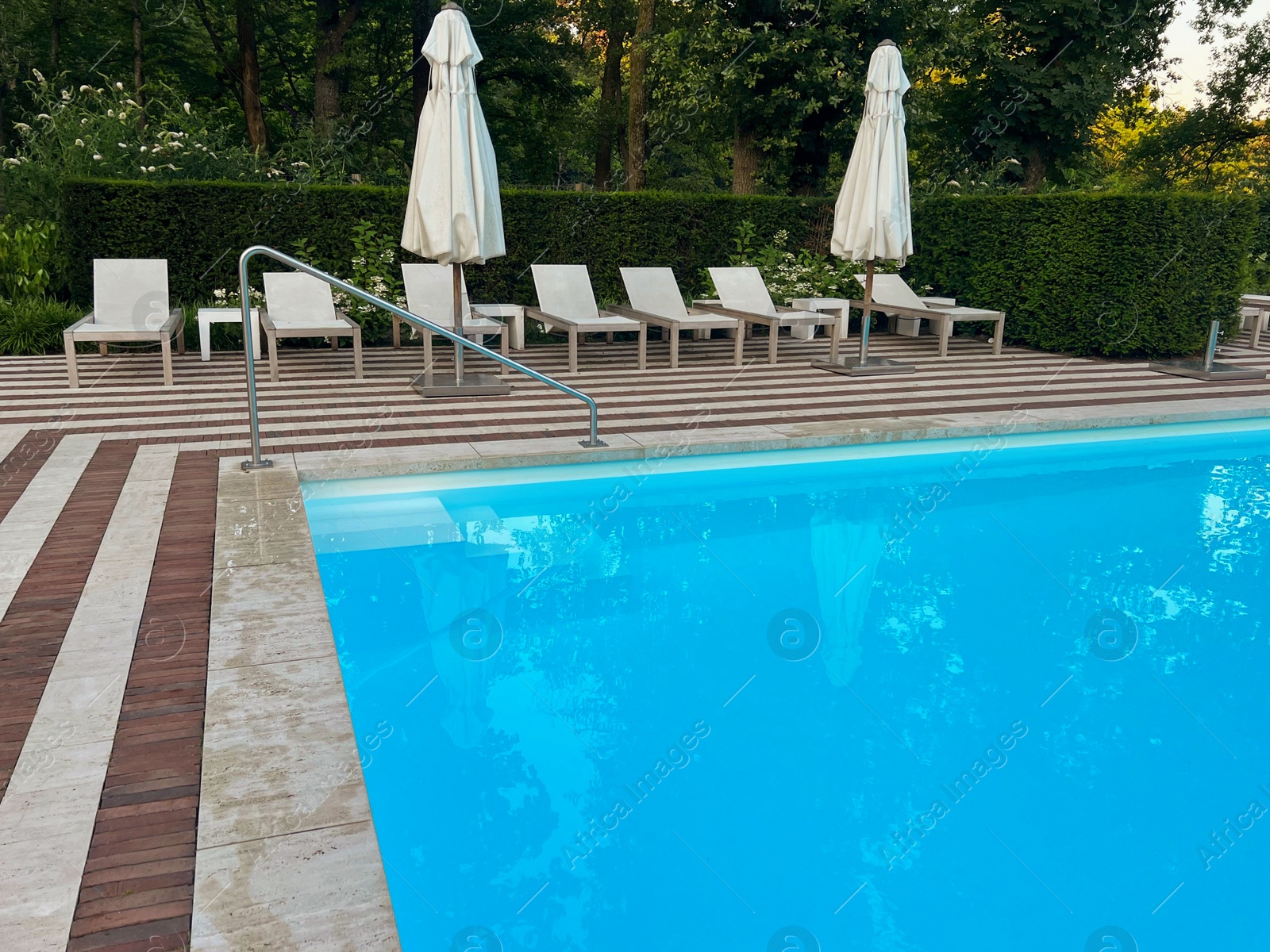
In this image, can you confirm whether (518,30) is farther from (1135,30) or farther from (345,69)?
(1135,30)

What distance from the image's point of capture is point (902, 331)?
1308cm

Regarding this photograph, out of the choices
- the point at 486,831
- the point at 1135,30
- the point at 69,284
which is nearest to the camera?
the point at 486,831

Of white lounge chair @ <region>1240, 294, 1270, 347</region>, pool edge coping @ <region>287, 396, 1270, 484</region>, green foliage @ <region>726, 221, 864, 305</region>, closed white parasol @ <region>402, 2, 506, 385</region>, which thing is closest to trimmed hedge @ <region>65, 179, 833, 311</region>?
green foliage @ <region>726, 221, 864, 305</region>

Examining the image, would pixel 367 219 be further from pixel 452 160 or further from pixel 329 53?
pixel 329 53

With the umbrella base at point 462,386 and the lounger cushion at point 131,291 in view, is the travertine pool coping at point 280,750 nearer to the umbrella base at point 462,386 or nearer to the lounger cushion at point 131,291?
the umbrella base at point 462,386

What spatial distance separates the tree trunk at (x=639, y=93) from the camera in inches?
676

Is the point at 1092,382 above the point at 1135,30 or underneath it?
underneath

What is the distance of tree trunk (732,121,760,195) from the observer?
1605cm

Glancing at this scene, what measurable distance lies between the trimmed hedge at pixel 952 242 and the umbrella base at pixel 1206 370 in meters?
0.49

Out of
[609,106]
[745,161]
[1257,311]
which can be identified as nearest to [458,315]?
[745,161]

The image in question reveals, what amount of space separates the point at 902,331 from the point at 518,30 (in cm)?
1215

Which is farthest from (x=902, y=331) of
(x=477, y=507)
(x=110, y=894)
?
(x=110, y=894)

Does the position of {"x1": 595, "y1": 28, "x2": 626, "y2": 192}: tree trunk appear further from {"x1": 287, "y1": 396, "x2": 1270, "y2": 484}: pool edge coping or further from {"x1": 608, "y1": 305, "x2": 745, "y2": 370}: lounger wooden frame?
{"x1": 287, "y1": 396, "x2": 1270, "y2": 484}: pool edge coping

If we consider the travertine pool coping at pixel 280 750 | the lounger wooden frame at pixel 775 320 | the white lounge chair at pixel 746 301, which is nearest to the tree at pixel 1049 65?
the white lounge chair at pixel 746 301
